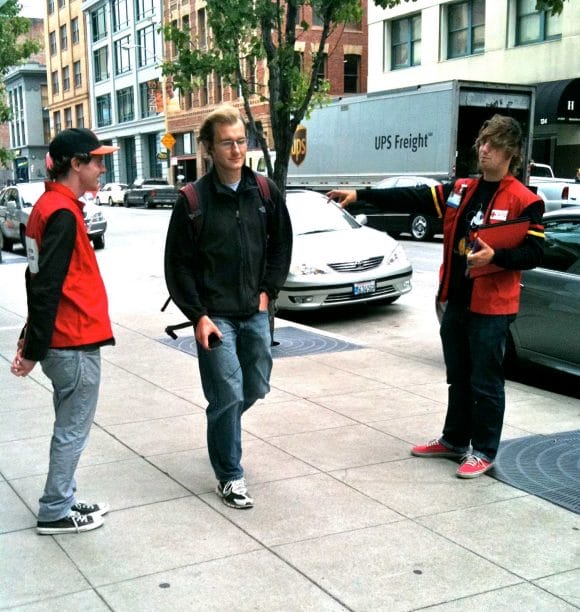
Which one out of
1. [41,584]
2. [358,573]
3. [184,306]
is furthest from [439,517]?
[41,584]

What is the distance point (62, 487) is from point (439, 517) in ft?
6.18

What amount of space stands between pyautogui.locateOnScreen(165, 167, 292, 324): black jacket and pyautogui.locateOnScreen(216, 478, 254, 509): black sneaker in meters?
0.89

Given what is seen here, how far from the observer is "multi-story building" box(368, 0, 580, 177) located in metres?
26.8

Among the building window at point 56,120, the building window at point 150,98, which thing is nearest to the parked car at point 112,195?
the building window at point 150,98

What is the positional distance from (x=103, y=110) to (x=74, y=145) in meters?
71.9

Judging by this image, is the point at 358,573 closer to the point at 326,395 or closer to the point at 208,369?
the point at 208,369

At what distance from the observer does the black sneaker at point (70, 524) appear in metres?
4.04

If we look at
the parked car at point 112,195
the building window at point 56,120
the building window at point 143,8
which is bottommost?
the parked car at point 112,195

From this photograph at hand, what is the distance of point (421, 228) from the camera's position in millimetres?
21109

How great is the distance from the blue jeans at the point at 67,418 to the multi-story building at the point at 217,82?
30793 millimetres

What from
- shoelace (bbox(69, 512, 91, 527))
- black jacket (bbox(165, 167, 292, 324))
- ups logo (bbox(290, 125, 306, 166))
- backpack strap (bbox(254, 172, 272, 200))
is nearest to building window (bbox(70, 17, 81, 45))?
ups logo (bbox(290, 125, 306, 166))

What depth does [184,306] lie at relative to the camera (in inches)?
168

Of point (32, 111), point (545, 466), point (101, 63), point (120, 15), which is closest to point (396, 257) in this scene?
point (545, 466)

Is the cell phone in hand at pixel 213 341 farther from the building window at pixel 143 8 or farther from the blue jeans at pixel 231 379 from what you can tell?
the building window at pixel 143 8
